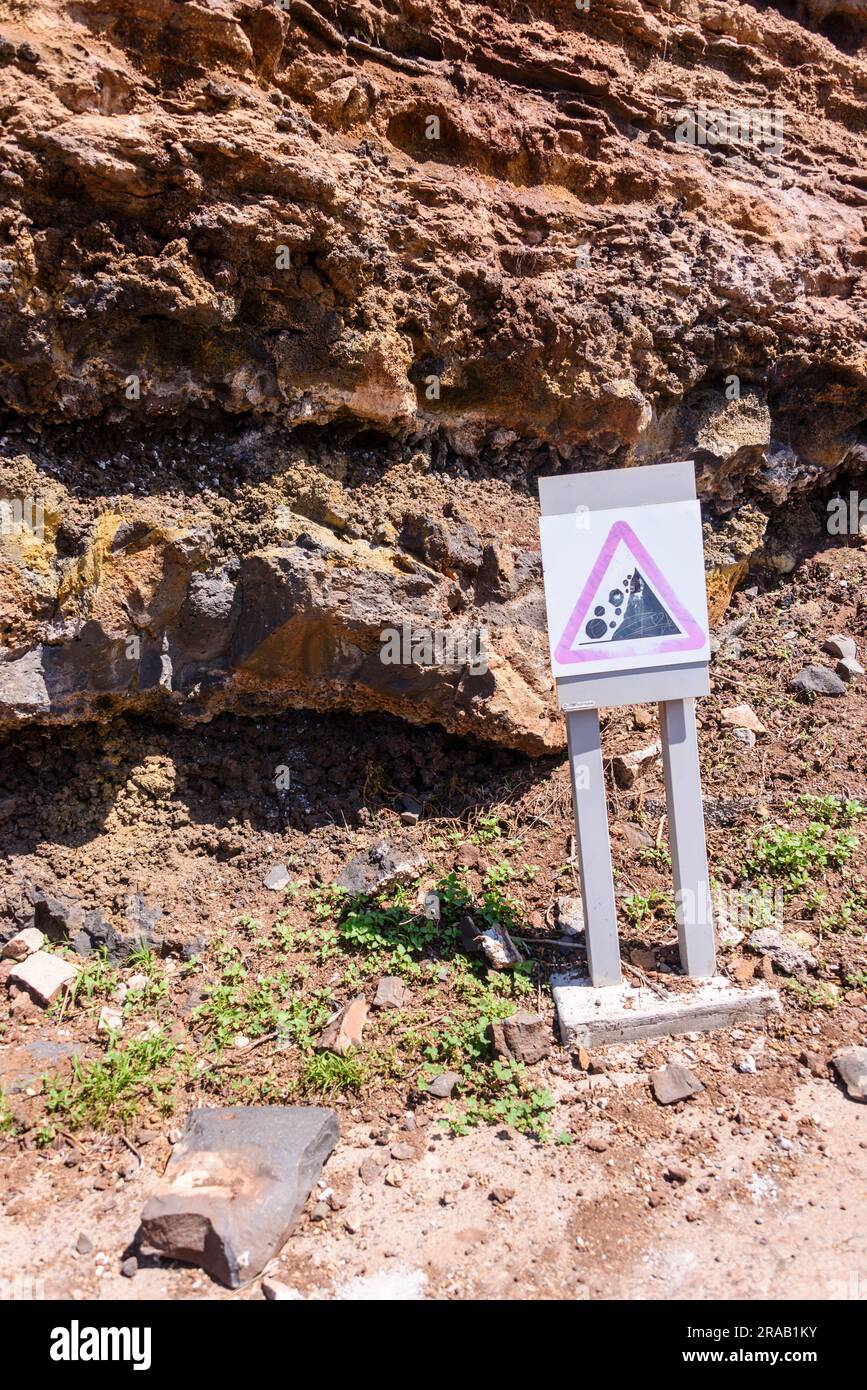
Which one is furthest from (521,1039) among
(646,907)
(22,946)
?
(22,946)

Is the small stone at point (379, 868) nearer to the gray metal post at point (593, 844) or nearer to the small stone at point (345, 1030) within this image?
the small stone at point (345, 1030)

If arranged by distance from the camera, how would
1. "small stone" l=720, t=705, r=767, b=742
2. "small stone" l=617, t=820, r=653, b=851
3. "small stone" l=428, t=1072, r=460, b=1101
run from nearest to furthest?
1. "small stone" l=428, t=1072, r=460, b=1101
2. "small stone" l=617, t=820, r=653, b=851
3. "small stone" l=720, t=705, r=767, b=742

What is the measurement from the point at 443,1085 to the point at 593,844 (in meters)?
1.14

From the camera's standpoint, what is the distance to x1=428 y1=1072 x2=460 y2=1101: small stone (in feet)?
10.4

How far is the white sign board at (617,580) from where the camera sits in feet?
11.0

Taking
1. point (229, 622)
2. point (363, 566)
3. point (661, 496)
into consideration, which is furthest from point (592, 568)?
point (229, 622)

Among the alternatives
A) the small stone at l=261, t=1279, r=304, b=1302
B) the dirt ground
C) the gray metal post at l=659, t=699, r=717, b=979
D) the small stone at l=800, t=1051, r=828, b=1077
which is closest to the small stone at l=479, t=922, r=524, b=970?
the dirt ground

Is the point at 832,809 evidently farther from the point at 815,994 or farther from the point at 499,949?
the point at 499,949

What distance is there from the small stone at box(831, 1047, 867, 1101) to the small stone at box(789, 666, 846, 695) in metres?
2.55

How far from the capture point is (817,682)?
5293 millimetres

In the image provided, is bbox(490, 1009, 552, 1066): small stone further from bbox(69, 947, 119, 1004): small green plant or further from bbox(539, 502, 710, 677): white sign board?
bbox(69, 947, 119, 1004): small green plant

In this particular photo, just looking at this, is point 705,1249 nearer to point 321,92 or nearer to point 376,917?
point 376,917

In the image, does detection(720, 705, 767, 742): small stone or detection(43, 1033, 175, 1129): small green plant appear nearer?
detection(43, 1033, 175, 1129): small green plant

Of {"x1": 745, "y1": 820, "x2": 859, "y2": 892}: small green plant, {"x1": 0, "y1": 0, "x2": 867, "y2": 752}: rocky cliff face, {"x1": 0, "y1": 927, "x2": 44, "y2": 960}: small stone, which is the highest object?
{"x1": 0, "y1": 0, "x2": 867, "y2": 752}: rocky cliff face
